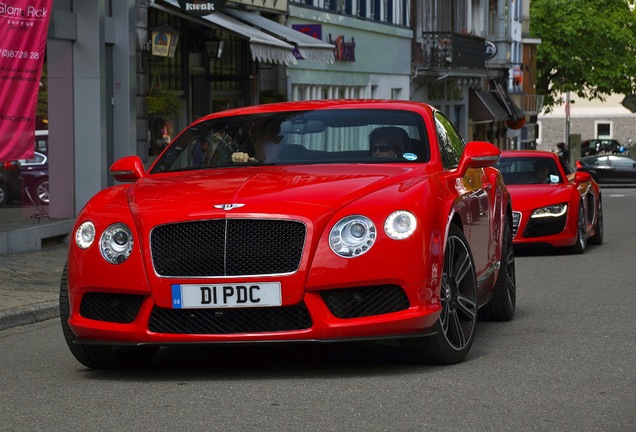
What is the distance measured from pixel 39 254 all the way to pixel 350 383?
10327 millimetres

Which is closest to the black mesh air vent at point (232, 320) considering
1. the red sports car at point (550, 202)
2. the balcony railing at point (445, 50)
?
the red sports car at point (550, 202)

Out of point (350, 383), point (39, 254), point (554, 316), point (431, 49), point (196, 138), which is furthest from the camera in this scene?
point (431, 49)

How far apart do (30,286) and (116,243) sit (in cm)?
581

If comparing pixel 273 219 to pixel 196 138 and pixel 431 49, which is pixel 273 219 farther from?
pixel 431 49

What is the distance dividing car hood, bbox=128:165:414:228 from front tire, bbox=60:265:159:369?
0.66 metres

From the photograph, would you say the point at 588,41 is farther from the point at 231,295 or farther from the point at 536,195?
the point at 231,295

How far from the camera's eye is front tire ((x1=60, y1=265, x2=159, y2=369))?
8281 mm

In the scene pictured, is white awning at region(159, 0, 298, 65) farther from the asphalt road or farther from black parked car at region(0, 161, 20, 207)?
the asphalt road

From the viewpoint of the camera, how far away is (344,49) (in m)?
37.3

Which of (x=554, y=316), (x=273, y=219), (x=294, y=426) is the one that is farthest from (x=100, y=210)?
(x=554, y=316)

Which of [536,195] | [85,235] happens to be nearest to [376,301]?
[85,235]

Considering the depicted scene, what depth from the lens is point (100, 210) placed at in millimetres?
8172

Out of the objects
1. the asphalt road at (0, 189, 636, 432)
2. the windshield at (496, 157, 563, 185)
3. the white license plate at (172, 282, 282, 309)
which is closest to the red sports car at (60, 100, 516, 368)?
the white license plate at (172, 282, 282, 309)

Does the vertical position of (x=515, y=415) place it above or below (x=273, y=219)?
below
